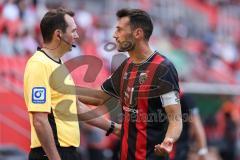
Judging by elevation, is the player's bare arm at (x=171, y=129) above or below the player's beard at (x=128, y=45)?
below

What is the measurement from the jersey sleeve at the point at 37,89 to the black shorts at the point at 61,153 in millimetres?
395

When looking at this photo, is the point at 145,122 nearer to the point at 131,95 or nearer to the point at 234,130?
the point at 131,95

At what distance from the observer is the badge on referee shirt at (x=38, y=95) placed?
5879 millimetres

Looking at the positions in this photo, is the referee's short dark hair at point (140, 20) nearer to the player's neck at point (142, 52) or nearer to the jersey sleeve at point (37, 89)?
the player's neck at point (142, 52)

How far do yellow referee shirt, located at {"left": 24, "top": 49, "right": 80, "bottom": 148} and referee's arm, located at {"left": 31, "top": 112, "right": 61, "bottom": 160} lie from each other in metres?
0.10

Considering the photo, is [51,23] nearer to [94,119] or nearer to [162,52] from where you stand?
[94,119]

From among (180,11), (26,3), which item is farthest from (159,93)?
(180,11)

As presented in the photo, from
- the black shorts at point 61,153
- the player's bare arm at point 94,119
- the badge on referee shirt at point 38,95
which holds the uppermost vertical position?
the badge on referee shirt at point 38,95

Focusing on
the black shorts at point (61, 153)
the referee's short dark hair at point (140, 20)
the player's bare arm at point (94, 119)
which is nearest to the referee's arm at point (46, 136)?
the black shorts at point (61, 153)

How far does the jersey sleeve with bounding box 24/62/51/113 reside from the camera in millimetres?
5883

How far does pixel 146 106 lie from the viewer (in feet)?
19.8

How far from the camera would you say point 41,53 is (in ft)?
20.0

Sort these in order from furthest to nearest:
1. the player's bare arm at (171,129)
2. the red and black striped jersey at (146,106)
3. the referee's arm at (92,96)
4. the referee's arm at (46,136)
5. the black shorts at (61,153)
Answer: the referee's arm at (92,96) < the black shorts at (61,153) < the red and black striped jersey at (146,106) < the referee's arm at (46,136) < the player's bare arm at (171,129)

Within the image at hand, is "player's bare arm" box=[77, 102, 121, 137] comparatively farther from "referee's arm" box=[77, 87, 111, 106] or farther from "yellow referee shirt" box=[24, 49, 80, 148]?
"yellow referee shirt" box=[24, 49, 80, 148]
